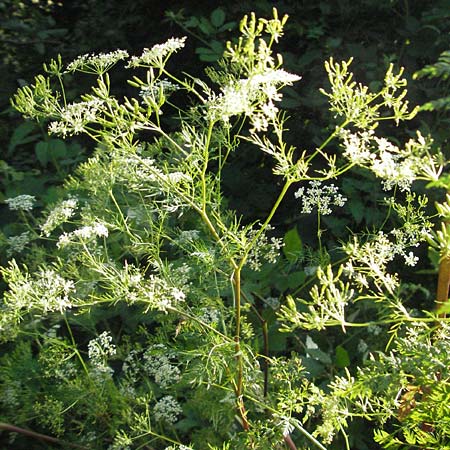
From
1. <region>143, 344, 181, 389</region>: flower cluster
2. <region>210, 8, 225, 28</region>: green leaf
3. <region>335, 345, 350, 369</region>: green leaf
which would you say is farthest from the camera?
<region>210, 8, 225, 28</region>: green leaf

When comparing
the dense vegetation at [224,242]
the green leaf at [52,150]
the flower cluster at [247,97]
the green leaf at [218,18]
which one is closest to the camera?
the flower cluster at [247,97]

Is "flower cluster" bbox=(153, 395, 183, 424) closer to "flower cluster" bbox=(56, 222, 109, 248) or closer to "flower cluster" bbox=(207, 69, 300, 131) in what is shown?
"flower cluster" bbox=(56, 222, 109, 248)

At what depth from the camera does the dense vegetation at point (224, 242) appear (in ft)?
4.62

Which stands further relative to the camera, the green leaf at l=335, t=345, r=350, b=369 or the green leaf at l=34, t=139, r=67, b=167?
the green leaf at l=34, t=139, r=67, b=167

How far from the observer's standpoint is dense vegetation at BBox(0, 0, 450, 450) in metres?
1.41

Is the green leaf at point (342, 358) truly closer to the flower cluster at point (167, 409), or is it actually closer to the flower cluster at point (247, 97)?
the flower cluster at point (167, 409)

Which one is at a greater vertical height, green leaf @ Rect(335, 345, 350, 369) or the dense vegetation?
the dense vegetation

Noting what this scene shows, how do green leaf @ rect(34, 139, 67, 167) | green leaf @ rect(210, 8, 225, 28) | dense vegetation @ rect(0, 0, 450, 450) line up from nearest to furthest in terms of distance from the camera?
dense vegetation @ rect(0, 0, 450, 450), green leaf @ rect(34, 139, 67, 167), green leaf @ rect(210, 8, 225, 28)

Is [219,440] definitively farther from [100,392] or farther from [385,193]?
[385,193]

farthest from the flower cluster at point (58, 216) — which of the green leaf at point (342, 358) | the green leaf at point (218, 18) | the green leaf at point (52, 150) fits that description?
the green leaf at point (218, 18)

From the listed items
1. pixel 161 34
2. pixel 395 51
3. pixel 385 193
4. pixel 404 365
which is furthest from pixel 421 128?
pixel 404 365

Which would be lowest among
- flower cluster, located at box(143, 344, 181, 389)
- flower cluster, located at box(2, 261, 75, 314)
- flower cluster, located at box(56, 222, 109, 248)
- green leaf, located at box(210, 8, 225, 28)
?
flower cluster, located at box(143, 344, 181, 389)

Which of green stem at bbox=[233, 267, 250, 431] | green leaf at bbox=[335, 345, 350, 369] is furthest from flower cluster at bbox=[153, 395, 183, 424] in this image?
green leaf at bbox=[335, 345, 350, 369]

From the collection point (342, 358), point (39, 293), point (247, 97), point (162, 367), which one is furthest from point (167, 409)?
point (247, 97)
